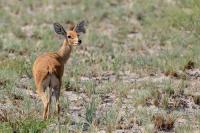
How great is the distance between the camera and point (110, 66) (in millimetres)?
16094

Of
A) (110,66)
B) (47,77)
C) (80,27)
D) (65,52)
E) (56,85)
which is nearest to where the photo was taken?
(47,77)

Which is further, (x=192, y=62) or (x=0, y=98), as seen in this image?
(x=192, y=62)

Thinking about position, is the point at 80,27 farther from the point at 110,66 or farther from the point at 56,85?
the point at 110,66

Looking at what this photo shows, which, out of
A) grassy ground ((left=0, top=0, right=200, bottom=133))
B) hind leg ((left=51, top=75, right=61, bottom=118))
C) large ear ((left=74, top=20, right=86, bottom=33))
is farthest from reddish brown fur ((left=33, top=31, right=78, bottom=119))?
large ear ((left=74, top=20, right=86, bottom=33))

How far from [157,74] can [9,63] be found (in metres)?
Result: 3.61

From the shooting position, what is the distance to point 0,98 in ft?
41.0

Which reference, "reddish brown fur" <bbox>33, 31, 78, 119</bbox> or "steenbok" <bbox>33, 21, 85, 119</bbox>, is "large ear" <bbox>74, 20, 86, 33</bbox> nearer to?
"steenbok" <bbox>33, 21, 85, 119</bbox>

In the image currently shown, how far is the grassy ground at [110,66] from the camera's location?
11219 millimetres

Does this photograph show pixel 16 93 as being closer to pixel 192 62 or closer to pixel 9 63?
pixel 9 63

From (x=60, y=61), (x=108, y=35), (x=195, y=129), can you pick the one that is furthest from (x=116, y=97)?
(x=108, y=35)

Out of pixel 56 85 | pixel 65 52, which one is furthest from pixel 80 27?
pixel 56 85

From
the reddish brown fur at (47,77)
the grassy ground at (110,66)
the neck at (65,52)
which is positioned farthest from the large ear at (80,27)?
the reddish brown fur at (47,77)

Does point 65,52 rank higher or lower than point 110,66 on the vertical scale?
higher

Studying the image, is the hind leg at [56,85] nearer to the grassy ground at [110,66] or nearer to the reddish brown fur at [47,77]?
the reddish brown fur at [47,77]
